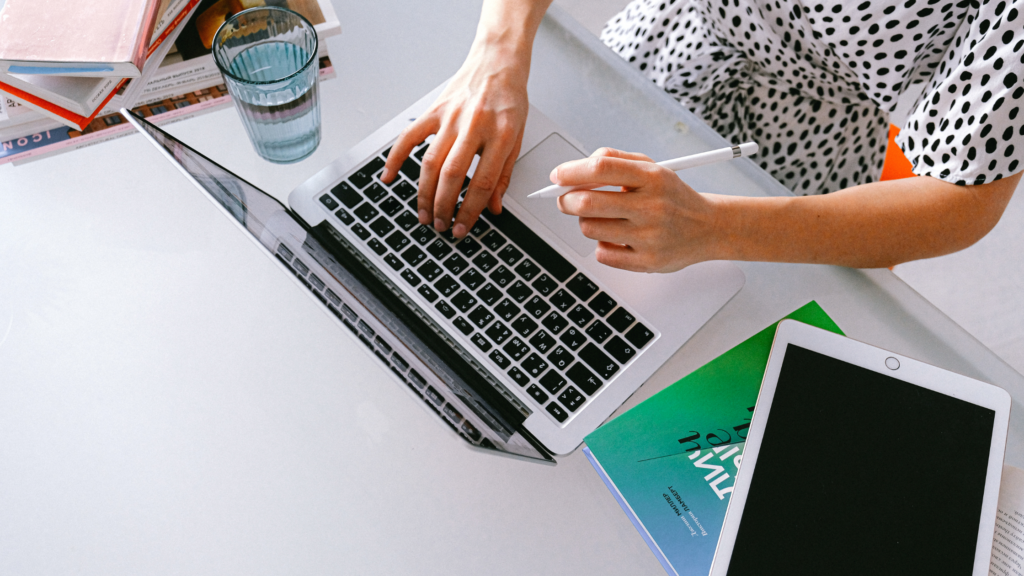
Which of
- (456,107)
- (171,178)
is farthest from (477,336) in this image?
(171,178)

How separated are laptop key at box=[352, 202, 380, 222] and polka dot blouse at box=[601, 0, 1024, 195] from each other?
20.9 inches

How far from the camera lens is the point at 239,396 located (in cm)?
67

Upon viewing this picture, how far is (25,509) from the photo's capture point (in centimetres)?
63

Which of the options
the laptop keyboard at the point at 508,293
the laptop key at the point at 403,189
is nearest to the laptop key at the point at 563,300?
the laptop keyboard at the point at 508,293

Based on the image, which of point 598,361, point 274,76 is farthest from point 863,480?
point 274,76

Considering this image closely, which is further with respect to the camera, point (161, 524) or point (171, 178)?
point (171, 178)

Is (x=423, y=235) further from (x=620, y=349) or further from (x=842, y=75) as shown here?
(x=842, y=75)

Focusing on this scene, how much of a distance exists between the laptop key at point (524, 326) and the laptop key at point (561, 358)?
1.3 inches

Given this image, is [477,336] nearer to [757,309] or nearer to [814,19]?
[757,309]

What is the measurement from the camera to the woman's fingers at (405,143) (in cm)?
73

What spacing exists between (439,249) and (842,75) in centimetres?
57

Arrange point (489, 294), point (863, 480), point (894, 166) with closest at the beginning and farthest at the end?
point (863, 480), point (489, 294), point (894, 166)

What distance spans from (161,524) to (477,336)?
1.16 ft

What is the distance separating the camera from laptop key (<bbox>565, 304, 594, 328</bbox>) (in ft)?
2.23
